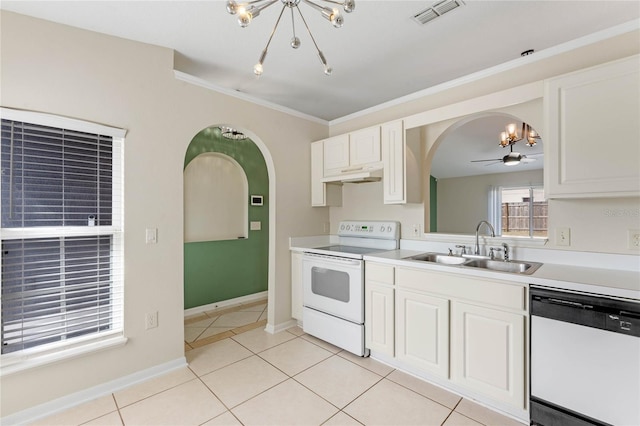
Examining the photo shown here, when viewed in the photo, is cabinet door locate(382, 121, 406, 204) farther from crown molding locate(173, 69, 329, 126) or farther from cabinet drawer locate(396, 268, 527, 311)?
crown molding locate(173, 69, 329, 126)

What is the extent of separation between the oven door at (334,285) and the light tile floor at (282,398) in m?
0.43

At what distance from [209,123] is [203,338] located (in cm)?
220

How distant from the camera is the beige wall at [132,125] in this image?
178 centimetres

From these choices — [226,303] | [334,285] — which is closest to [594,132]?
[334,285]

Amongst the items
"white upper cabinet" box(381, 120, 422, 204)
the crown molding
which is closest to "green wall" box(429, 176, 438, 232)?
the crown molding

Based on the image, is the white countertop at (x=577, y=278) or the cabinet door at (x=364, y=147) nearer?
the white countertop at (x=577, y=278)

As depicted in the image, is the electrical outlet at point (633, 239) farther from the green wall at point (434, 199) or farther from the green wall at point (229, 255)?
the green wall at point (434, 199)

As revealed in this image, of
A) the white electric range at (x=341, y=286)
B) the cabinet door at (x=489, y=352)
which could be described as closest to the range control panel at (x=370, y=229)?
the white electric range at (x=341, y=286)

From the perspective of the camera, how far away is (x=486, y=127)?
445 cm

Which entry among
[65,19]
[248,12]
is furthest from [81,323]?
[248,12]

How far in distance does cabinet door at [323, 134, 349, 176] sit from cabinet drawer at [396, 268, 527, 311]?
1369mm

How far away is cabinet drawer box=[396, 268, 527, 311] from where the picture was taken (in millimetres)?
1747

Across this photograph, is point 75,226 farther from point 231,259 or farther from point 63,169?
point 231,259

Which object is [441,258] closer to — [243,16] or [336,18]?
[336,18]
